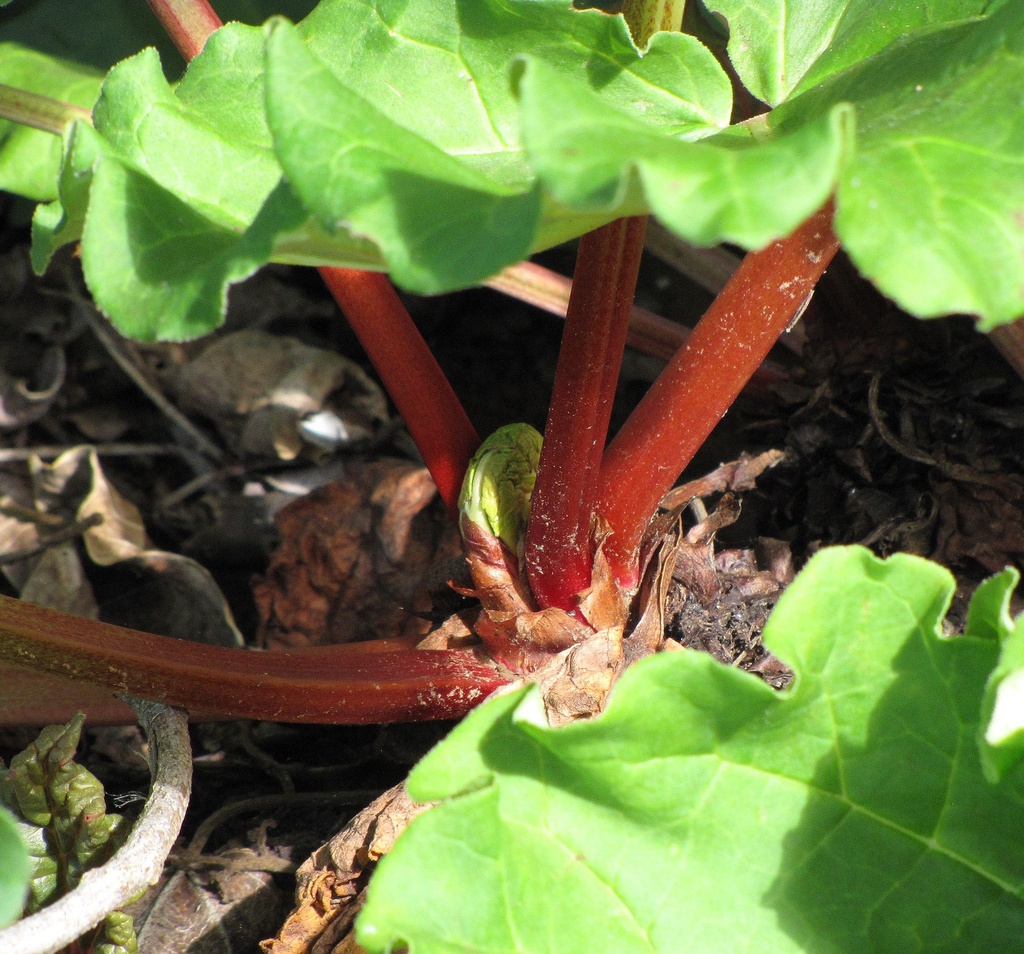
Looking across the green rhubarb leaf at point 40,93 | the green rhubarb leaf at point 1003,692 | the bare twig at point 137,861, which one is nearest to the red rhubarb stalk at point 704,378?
the green rhubarb leaf at point 1003,692

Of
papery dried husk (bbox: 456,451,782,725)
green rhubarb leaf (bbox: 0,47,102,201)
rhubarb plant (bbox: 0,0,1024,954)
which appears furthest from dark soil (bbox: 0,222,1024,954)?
green rhubarb leaf (bbox: 0,47,102,201)

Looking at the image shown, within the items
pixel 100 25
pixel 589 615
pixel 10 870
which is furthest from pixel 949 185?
pixel 100 25

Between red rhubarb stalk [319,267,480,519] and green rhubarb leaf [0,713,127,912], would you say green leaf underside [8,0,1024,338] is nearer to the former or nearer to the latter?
red rhubarb stalk [319,267,480,519]

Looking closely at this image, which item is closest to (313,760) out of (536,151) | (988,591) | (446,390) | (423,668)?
(423,668)

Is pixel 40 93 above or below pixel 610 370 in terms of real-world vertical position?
above

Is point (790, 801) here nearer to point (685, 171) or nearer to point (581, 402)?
point (581, 402)

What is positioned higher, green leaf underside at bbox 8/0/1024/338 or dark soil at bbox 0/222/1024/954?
green leaf underside at bbox 8/0/1024/338
